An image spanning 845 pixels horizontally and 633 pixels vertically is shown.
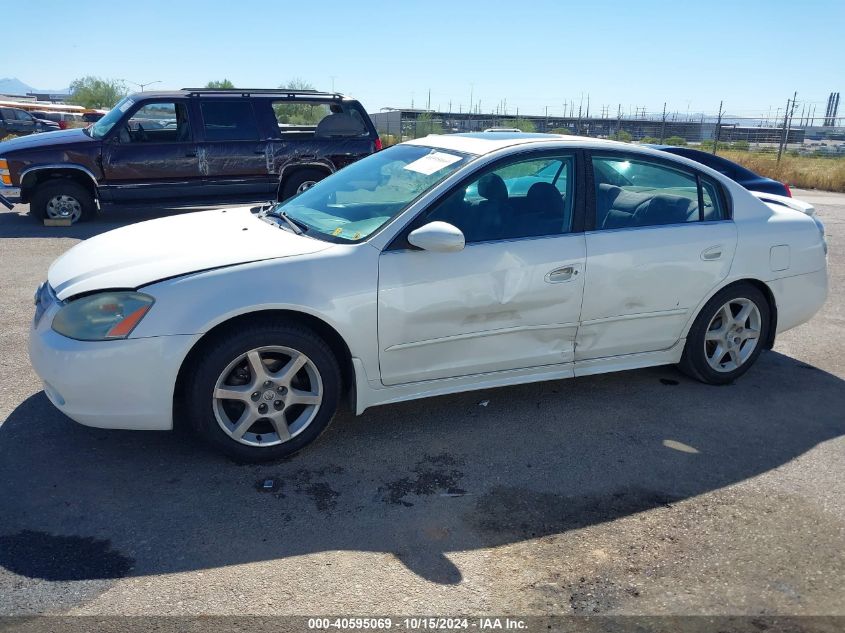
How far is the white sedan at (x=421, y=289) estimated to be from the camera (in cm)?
343

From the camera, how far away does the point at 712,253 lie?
4.54 m

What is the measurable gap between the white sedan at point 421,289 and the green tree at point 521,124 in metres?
28.9

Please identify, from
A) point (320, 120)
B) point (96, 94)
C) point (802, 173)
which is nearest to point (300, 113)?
point (320, 120)

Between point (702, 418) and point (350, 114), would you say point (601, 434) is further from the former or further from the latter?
point (350, 114)

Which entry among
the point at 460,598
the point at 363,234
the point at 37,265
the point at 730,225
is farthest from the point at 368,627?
the point at 37,265

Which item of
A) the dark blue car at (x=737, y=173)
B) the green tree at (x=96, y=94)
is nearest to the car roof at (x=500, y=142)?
the dark blue car at (x=737, y=173)

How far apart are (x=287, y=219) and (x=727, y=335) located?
2926 mm

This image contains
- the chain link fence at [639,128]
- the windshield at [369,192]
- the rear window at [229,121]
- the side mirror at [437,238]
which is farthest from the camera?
the chain link fence at [639,128]

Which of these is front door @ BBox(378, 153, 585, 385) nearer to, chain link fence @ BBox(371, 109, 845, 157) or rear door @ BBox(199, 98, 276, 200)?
rear door @ BBox(199, 98, 276, 200)

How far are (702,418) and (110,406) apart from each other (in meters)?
3.29

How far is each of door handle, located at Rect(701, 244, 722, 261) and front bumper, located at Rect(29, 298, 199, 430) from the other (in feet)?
9.98

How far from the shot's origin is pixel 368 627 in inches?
100

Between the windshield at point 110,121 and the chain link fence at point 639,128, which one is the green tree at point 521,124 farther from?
the windshield at point 110,121

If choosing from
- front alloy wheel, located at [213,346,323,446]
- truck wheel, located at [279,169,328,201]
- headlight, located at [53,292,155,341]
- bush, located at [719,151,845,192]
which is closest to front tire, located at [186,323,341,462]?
front alloy wheel, located at [213,346,323,446]
